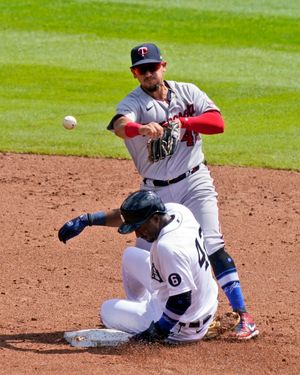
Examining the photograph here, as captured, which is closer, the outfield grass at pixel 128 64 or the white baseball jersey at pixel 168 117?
the white baseball jersey at pixel 168 117

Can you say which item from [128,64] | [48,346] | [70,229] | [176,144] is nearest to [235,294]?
[176,144]

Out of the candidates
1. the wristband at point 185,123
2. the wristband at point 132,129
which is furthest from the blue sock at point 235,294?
the wristband at point 132,129

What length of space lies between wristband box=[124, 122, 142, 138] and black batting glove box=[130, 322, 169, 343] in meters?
1.36

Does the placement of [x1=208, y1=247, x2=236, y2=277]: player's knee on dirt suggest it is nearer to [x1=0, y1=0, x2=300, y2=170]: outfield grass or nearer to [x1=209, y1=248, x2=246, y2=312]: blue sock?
[x1=209, y1=248, x2=246, y2=312]: blue sock

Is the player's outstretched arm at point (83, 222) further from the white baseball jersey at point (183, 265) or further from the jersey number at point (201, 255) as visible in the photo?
the jersey number at point (201, 255)

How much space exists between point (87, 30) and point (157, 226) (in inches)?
484

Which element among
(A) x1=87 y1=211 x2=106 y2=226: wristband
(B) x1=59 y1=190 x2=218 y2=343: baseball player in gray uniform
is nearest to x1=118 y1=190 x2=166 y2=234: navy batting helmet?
(B) x1=59 y1=190 x2=218 y2=343: baseball player in gray uniform

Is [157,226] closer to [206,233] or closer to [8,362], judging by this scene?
[206,233]

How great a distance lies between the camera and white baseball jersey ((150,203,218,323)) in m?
6.21

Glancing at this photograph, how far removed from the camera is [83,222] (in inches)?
281

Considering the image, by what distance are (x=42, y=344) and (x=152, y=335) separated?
797 mm

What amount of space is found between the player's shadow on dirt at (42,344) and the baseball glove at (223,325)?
2.34 feet

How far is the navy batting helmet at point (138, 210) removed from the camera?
6230 millimetres

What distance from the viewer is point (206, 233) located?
705 centimetres
